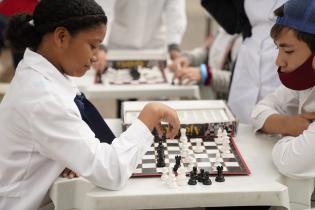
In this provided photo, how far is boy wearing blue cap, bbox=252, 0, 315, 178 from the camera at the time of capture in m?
1.42

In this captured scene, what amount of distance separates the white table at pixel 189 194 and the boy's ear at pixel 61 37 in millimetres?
385

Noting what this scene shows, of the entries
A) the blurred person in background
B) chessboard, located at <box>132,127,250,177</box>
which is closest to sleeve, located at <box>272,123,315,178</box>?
chessboard, located at <box>132,127,250,177</box>

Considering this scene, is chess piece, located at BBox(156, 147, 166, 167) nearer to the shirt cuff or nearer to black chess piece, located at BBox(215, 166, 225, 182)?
black chess piece, located at BBox(215, 166, 225, 182)

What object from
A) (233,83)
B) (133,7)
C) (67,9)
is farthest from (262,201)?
(133,7)

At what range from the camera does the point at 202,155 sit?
5.11ft

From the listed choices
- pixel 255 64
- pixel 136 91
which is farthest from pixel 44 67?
pixel 255 64

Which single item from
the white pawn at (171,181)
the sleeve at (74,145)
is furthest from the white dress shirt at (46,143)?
the white pawn at (171,181)

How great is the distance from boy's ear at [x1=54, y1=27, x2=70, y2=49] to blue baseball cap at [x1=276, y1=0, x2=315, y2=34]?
0.70m

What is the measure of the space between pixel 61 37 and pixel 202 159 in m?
0.58

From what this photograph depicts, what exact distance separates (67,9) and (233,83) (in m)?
1.21

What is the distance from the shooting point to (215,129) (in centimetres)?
169

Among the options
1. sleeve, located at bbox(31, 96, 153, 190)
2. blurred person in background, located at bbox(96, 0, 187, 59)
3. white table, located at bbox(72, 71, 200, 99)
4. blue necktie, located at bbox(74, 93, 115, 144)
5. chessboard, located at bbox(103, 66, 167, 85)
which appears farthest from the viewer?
blurred person in background, located at bbox(96, 0, 187, 59)

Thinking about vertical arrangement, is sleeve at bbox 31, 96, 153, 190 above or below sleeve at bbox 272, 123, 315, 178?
above

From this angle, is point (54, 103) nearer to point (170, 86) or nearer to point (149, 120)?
point (149, 120)
